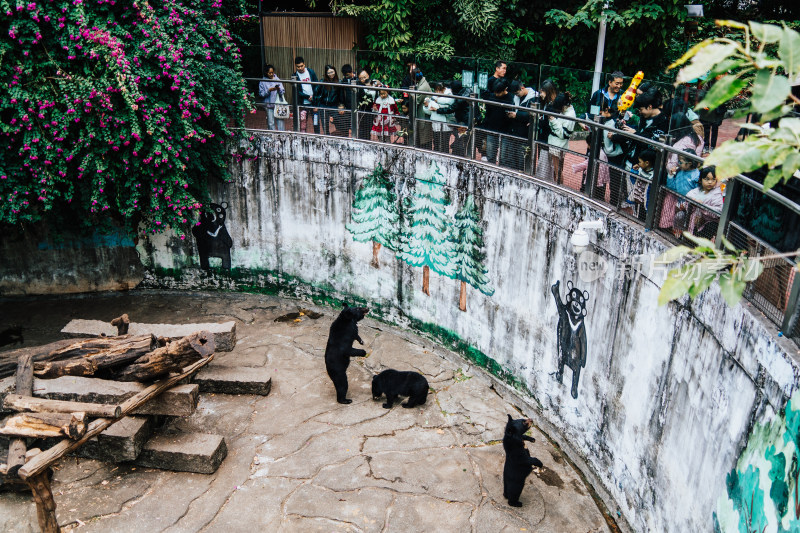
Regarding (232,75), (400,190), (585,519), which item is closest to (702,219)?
(585,519)

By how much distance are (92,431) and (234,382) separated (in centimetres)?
261

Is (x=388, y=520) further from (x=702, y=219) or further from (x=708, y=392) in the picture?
(x=702, y=219)

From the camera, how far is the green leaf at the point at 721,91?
8.11 feet

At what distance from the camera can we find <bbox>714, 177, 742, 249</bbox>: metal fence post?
4.95 meters

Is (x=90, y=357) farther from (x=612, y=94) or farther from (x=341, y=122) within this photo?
(x=612, y=94)

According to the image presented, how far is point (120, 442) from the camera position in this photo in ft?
21.9

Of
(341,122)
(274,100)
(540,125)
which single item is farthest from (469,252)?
(274,100)

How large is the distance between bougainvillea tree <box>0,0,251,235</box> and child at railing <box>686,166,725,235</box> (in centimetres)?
670

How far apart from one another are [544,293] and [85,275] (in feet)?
26.9

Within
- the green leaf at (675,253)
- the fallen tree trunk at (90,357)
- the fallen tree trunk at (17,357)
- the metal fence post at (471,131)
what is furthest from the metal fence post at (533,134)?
the fallen tree trunk at (17,357)

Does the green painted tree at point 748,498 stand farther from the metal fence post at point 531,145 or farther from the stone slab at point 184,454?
the stone slab at point 184,454

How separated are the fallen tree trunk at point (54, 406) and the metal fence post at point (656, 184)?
524 cm

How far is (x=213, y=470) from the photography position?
6906 mm

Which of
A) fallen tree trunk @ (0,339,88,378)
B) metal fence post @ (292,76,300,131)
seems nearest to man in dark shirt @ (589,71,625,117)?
metal fence post @ (292,76,300,131)
